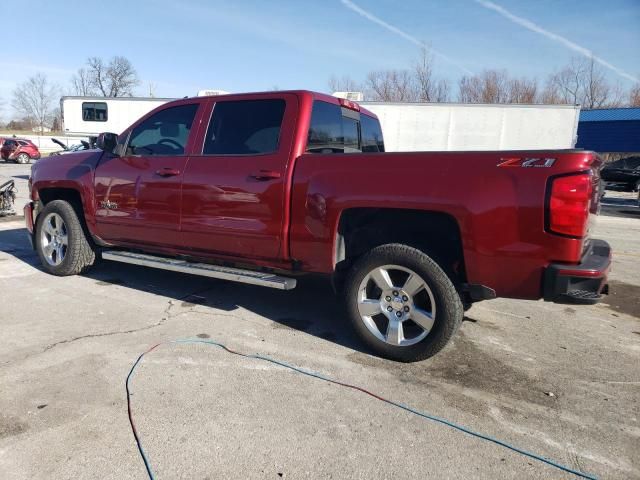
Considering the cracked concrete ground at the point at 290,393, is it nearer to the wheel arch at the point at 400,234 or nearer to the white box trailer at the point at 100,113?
the wheel arch at the point at 400,234

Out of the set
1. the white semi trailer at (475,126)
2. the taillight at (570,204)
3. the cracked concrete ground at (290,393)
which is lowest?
the cracked concrete ground at (290,393)

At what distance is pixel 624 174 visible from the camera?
70.3 ft

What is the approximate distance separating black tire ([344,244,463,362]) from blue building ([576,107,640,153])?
31728 mm

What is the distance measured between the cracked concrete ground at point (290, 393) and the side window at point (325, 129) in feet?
5.02

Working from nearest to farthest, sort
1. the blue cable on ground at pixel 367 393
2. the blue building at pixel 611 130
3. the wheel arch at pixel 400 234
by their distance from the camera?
the blue cable on ground at pixel 367 393, the wheel arch at pixel 400 234, the blue building at pixel 611 130

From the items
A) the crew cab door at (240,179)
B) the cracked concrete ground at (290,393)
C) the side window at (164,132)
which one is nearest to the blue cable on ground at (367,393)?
the cracked concrete ground at (290,393)

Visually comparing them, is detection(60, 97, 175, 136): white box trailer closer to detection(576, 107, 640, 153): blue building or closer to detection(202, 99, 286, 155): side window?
detection(202, 99, 286, 155): side window

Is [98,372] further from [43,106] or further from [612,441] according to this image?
[43,106]

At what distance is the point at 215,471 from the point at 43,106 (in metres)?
96.9

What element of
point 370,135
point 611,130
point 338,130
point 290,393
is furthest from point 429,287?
point 611,130

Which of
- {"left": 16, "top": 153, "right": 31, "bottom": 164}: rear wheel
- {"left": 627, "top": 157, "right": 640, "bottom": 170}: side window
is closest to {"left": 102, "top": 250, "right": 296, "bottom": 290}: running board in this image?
{"left": 627, "top": 157, "right": 640, "bottom": 170}: side window

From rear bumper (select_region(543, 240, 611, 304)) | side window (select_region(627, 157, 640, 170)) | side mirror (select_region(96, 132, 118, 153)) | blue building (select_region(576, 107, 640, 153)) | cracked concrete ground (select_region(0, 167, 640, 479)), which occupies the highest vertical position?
blue building (select_region(576, 107, 640, 153))

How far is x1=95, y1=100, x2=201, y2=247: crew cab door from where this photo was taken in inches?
177

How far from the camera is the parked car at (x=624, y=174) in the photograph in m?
21.3
